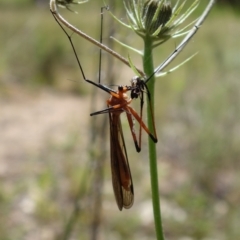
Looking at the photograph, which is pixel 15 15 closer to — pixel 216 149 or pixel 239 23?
pixel 239 23

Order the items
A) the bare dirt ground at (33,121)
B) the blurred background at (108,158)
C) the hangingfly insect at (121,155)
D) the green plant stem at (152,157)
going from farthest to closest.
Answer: the bare dirt ground at (33,121) < the blurred background at (108,158) < the hangingfly insect at (121,155) < the green plant stem at (152,157)

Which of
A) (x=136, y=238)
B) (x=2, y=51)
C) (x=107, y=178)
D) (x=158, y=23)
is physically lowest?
(x=136, y=238)

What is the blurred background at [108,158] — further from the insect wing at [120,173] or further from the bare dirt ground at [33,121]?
the insect wing at [120,173]

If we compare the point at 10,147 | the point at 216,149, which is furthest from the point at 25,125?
the point at 216,149

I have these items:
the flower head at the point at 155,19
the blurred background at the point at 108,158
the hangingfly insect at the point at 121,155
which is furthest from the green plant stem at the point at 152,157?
the blurred background at the point at 108,158

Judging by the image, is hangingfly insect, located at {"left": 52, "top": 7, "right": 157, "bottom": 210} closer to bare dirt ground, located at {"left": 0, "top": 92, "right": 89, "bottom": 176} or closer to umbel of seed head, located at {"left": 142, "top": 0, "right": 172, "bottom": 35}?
umbel of seed head, located at {"left": 142, "top": 0, "right": 172, "bottom": 35}
